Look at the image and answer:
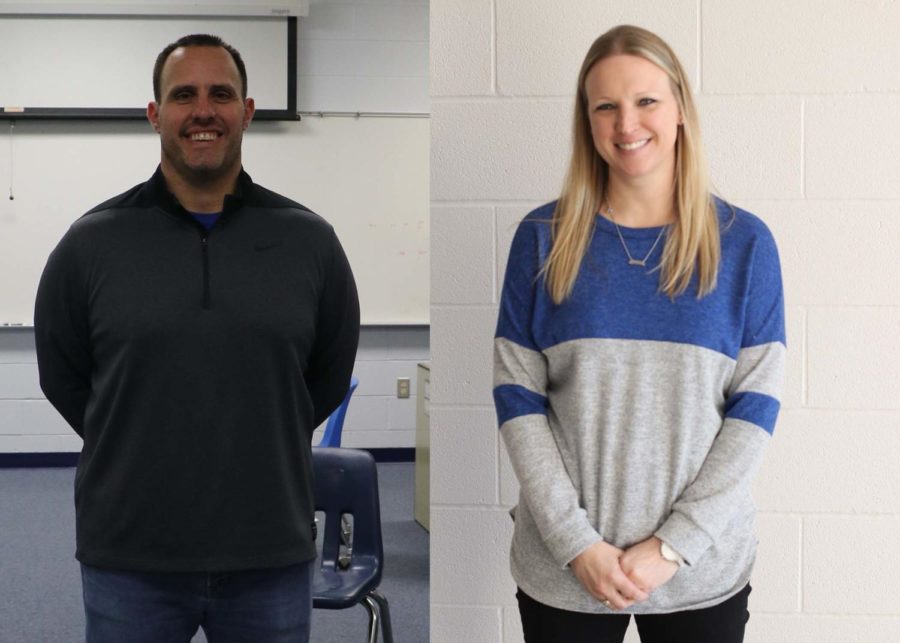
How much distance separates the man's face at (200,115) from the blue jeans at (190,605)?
657 millimetres

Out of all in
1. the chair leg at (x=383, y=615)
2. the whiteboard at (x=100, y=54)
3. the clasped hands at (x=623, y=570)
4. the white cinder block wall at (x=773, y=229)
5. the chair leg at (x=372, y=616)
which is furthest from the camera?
the whiteboard at (x=100, y=54)

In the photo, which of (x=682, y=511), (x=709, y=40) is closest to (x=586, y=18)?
(x=709, y=40)

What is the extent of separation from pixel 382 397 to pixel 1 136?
263 cm

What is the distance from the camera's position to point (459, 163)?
2039mm

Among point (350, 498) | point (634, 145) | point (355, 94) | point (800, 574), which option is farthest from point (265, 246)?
point (355, 94)

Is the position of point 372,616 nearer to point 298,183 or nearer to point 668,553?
point 668,553

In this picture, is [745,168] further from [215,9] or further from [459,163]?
[215,9]

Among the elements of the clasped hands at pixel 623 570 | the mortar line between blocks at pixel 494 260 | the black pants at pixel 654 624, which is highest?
the mortar line between blocks at pixel 494 260

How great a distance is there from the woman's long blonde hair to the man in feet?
1.52

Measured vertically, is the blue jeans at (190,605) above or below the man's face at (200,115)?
below

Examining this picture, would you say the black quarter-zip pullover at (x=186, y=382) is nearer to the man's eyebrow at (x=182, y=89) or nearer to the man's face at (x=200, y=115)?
the man's face at (x=200, y=115)

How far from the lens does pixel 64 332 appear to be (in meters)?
1.71

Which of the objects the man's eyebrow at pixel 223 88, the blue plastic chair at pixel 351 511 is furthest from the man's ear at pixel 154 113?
the blue plastic chair at pixel 351 511

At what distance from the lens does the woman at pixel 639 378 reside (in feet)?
4.71
